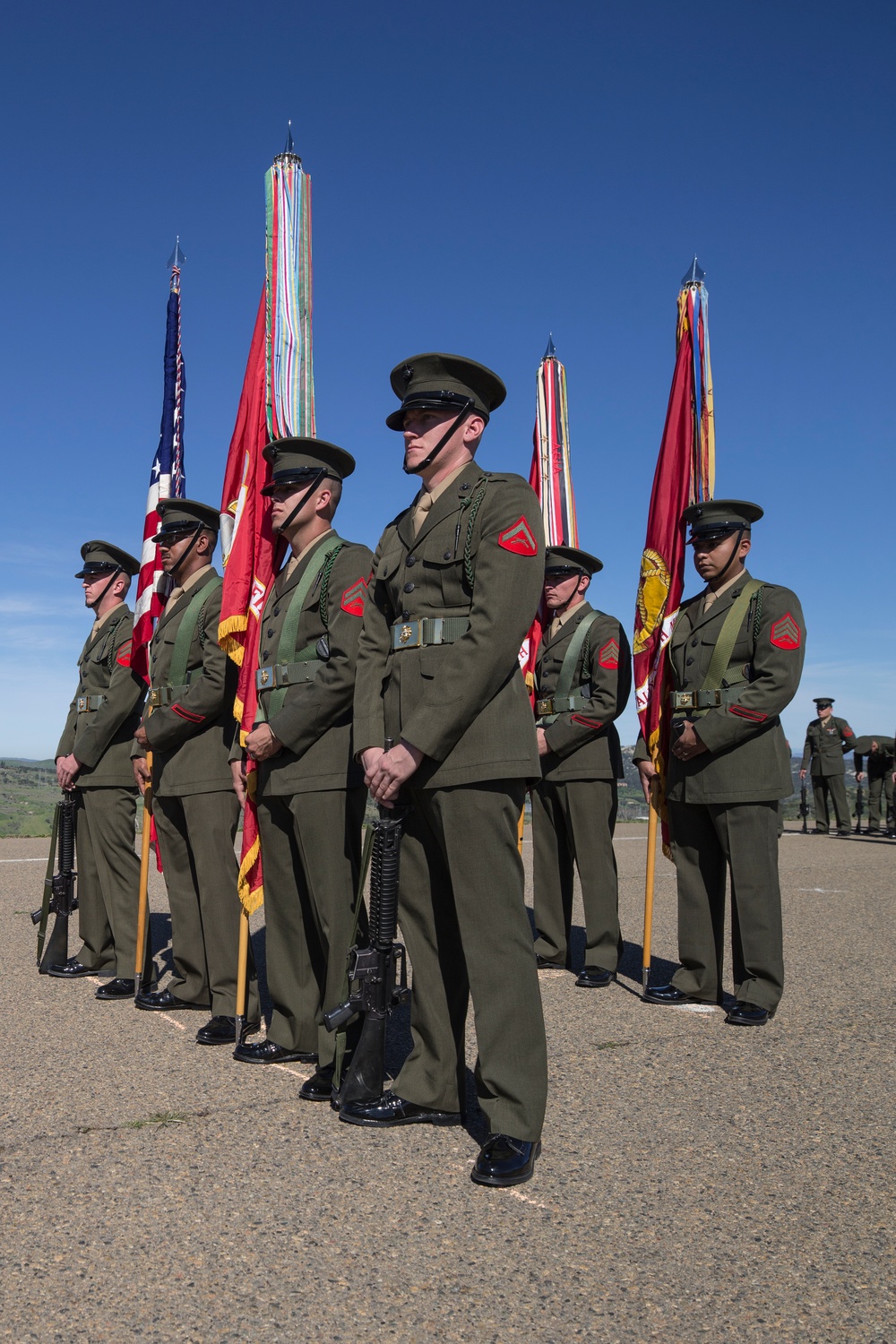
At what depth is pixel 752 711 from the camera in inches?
200

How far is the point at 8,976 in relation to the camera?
593 cm

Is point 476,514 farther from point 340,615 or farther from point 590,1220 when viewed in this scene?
point 590,1220

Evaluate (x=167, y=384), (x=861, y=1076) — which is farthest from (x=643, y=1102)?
(x=167, y=384)

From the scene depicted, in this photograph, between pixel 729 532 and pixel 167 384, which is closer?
pixel 729 532

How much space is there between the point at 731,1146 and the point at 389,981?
1200 mm

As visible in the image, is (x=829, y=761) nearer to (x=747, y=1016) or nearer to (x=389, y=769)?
(x=747, y=1016)

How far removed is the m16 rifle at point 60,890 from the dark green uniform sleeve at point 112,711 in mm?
378

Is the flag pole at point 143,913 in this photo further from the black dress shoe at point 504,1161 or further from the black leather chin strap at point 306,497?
the black dress shoe at point 504,1161

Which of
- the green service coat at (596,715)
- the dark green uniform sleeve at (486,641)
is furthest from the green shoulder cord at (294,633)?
the green service coat at (596,715)

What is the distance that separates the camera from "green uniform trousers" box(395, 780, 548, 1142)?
3.28 meters

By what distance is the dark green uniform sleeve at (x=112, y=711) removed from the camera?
5988 millimetres

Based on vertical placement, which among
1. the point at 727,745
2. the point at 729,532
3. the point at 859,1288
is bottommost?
the point at 859,1288

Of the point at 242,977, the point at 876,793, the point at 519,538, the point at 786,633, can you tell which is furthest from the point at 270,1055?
the point at 876,793

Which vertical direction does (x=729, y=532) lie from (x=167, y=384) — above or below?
below
